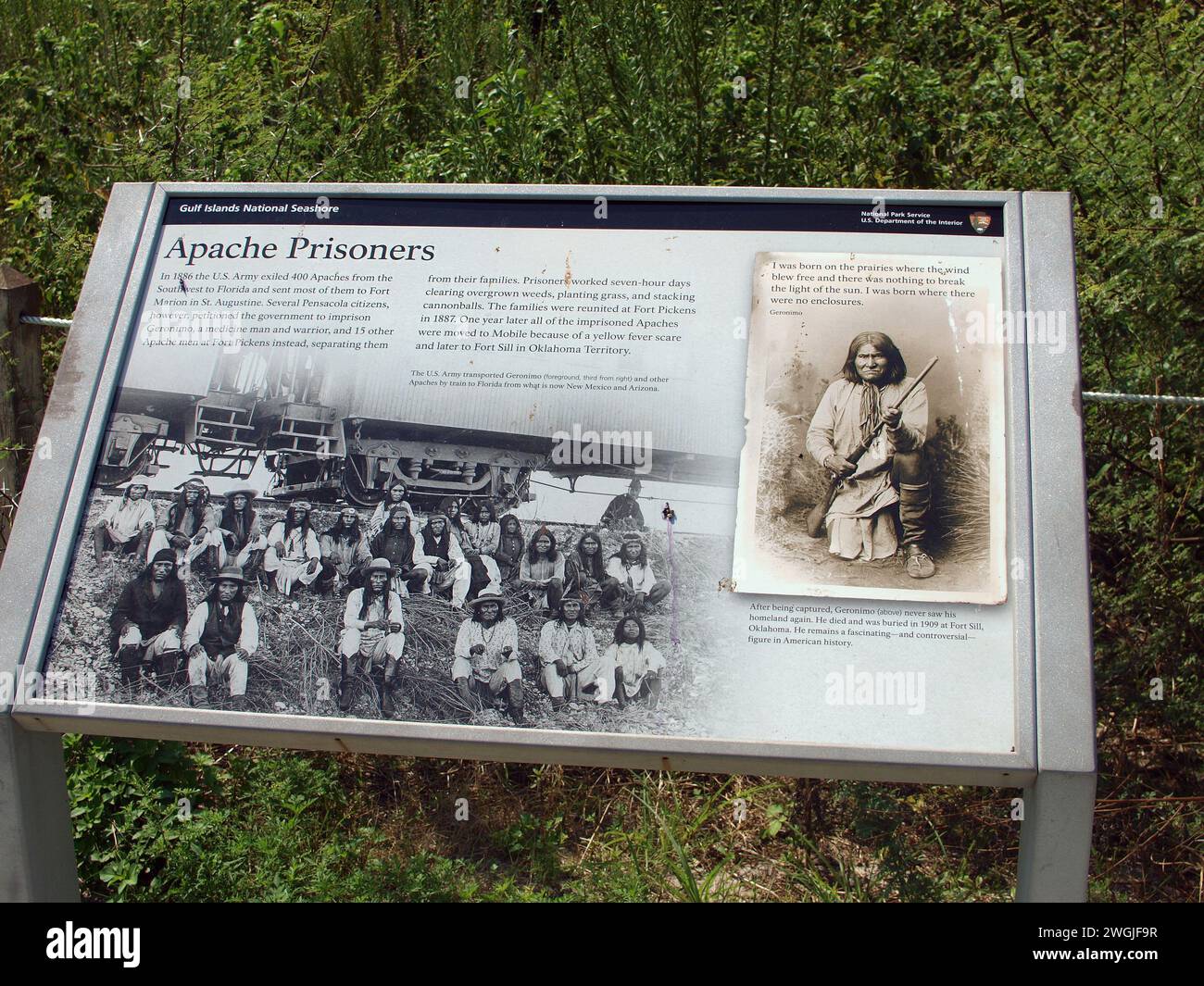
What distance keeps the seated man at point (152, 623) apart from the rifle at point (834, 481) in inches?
56.7

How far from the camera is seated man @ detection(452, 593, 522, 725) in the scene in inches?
92.9

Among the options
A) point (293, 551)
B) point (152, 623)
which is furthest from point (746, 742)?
point (152, 623)

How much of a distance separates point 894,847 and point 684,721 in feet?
4.43

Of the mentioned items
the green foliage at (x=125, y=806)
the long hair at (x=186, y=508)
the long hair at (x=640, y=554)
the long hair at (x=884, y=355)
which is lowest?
the green foliage at (x=125, y=806)

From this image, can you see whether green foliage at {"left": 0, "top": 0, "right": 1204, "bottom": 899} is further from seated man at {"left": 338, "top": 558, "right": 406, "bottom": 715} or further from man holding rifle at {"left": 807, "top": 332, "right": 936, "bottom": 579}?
man holding rifle at {"left": 807, "top": 332, "right": 936, "bottom": 579}

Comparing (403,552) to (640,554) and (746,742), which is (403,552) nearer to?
(640,554)

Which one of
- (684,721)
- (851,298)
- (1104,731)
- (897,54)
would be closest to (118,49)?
(897,54)

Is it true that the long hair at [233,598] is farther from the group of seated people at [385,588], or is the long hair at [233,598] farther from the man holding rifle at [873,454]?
the man holding rifle at [873,454]

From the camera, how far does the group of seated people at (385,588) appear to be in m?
2.36

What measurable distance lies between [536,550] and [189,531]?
0.84 m

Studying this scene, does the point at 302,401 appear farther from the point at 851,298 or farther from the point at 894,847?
the point at 894,847

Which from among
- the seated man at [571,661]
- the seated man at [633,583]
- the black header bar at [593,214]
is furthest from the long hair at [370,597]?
the black header bar at [593,214]

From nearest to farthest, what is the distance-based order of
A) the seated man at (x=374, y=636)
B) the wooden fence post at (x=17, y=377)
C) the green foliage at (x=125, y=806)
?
1. the seated man at (x=374, y=636)
2. the green foliage at (x=125, y=806)
3. the wooden fence post at (x=17, y=377)

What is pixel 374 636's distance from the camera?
2418 millimetres
